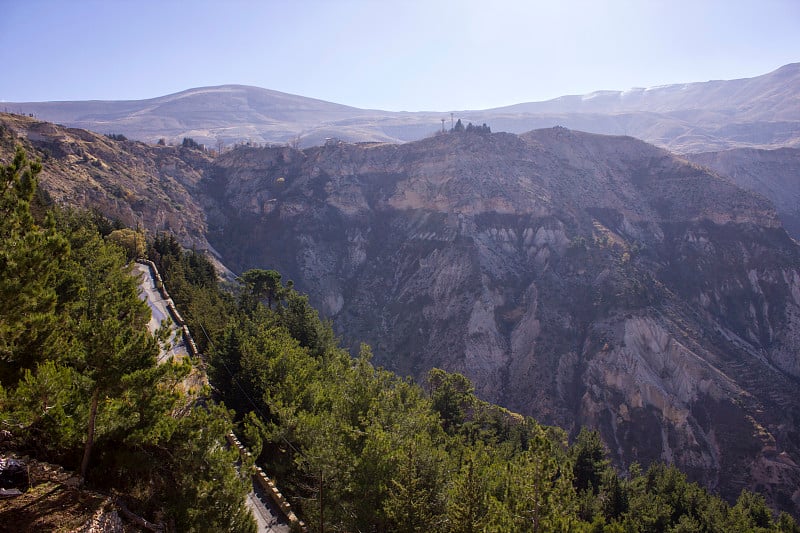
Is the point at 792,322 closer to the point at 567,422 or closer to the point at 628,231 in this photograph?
the point at 628,231

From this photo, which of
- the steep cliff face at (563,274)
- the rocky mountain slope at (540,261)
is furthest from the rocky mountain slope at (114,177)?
the steep cliff face at (563,274)

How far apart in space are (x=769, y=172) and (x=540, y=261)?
272 ft

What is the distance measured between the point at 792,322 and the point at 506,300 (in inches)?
1628

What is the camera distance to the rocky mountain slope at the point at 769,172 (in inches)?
4045

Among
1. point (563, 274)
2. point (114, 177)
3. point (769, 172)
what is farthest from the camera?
point (769, 172)

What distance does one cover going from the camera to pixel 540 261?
74438mm

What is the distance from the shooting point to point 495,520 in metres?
12.0

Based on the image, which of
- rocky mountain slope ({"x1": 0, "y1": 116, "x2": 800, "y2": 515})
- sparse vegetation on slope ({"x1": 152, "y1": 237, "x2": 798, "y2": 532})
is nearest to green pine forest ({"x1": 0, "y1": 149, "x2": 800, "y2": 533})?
sparse vegetation on slope ({"x1": 152, "y1": 237, "x2": 798, "y2": 532})

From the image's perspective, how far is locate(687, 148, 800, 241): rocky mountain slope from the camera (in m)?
103

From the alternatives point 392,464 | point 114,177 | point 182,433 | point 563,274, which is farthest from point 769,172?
point 114,177

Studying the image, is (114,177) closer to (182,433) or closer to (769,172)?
(182,433)

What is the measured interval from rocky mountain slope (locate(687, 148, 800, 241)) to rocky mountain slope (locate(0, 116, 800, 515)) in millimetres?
34168

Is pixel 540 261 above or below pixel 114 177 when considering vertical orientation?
below

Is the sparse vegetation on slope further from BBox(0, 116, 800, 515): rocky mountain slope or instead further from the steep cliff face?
BBox(0, 116, 800, 515): rocky mountain slope
